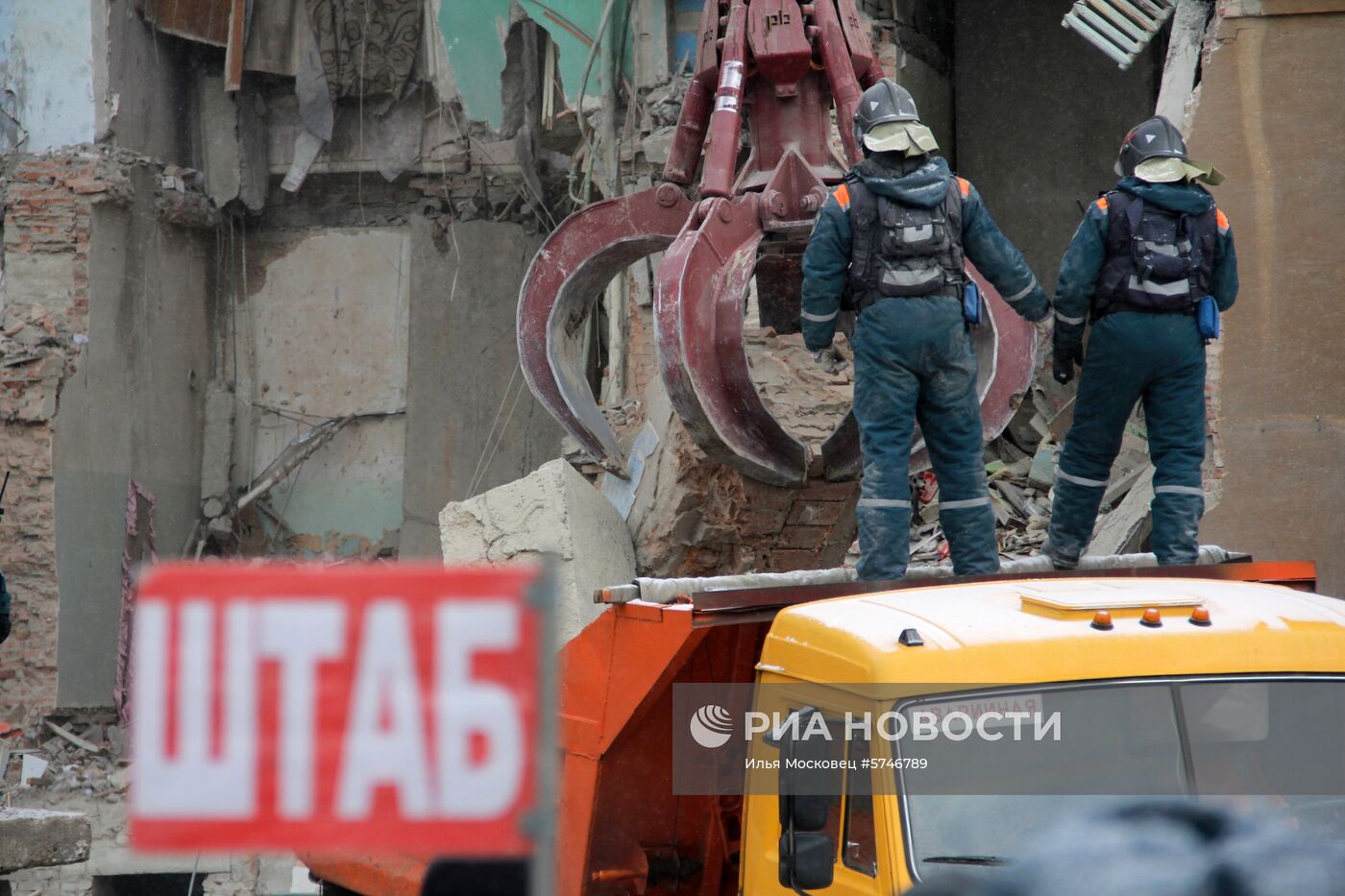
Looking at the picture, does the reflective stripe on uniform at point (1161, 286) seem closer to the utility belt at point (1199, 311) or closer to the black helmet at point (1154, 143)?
the utility belt at point (1199, 311)

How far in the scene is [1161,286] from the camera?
5.53m

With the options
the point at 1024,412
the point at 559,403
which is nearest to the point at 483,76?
the point at 1024,412

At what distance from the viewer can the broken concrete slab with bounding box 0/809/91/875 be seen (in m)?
5.71

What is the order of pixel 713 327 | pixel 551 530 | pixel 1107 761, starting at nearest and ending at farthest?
1. pixel 1107 761
2. pixel 713 327
3. pixel 551 530

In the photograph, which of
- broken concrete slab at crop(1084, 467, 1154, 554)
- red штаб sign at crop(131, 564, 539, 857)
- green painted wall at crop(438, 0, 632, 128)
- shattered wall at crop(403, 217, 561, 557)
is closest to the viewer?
red штаб sign at crop(131, 564, 539, 857)

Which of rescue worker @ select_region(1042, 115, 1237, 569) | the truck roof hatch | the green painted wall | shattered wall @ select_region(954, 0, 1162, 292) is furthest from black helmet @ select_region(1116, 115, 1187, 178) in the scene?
Answer: the green painted wall

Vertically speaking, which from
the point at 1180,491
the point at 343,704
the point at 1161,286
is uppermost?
the point at 1161,286

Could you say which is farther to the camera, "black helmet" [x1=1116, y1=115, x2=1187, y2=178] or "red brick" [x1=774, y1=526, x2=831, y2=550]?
"red brick" [x1=774, y1=526, x2=831, y2=550]

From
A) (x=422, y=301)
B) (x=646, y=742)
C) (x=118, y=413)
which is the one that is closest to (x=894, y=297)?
(x=646, y=742)

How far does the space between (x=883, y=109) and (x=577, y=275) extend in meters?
2.35

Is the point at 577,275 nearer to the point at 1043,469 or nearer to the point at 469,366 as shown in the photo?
the point at 1043,469

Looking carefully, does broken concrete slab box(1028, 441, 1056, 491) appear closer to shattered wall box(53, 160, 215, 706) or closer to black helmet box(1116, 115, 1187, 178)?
black helmet box(1116, 115, 1187, 178)

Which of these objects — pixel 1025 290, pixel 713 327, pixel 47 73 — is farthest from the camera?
pixel 47 73

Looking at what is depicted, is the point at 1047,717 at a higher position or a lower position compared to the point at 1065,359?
lower
